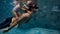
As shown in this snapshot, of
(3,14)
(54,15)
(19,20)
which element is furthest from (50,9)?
(3,14)

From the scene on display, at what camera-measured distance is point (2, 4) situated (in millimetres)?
1897

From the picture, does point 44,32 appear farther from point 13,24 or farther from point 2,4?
point 2,4

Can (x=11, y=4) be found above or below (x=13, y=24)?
above

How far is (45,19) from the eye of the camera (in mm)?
1800

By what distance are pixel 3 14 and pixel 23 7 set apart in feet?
0.87

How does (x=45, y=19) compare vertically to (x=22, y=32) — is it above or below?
above

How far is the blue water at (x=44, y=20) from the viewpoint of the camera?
176 cm

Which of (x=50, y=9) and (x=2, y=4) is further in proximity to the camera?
(x=2, y=4)

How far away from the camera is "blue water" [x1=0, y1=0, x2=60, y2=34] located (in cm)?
176

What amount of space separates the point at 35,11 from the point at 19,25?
0.83ft

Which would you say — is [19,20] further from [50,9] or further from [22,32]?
[50,9]

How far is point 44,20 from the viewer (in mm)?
1802

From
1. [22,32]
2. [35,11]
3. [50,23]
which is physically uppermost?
[35,11]

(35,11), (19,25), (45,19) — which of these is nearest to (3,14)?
(19,25)
